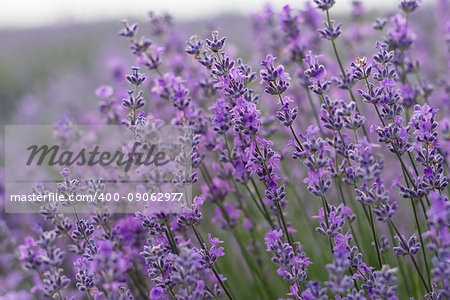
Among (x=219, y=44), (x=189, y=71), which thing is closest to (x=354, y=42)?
(x=189, y=71)

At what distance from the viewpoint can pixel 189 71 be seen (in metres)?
3.82

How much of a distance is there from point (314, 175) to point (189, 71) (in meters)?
2.07

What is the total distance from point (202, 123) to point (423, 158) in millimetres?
1197

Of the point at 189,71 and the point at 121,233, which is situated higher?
the point at 189,71

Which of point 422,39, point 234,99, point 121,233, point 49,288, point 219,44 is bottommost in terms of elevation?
point 49,288

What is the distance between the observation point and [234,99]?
2070mm

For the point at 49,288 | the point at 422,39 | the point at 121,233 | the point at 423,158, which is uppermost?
the point at 422,39

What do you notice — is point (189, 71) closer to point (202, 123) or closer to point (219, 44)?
point (202, 123)

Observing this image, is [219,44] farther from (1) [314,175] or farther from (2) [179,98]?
(1) [314,175]

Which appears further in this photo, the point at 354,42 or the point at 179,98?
the point at 354,42

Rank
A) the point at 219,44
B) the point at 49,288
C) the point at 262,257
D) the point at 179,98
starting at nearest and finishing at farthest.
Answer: the point at 49,288, the point at 219,44, the point at 179,98, the point at 262,257

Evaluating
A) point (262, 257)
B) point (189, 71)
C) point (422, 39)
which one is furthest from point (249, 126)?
point (422, 39)

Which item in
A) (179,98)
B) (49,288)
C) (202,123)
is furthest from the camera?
(202,123)

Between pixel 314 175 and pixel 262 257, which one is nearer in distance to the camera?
pixel 314 175
